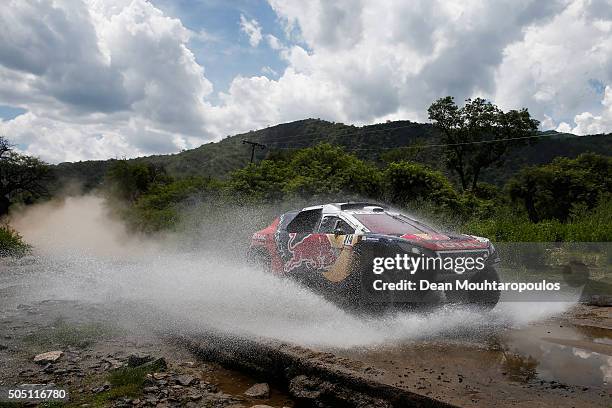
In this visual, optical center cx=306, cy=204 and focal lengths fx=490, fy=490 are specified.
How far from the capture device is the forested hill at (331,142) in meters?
87.7

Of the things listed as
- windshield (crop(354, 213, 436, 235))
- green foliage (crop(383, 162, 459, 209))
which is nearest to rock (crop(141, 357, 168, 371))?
windshield (crop(354, 213, 436, 235))

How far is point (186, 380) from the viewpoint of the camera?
5.36 meters

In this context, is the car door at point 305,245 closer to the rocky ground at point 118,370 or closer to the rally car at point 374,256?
the rally car at point 374,256

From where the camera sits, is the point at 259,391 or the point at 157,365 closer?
the point at 259,391

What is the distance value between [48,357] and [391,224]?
196 inches

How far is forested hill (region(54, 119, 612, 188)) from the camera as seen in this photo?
87.7 meters

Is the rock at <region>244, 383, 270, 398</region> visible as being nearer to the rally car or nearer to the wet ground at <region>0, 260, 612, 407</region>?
the wet ground at <region>0, 260, 612, 407</region>

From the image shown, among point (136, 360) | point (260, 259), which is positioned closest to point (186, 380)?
point (136, 360)

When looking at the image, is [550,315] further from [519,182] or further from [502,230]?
[519,182]

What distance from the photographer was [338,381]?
4887mm

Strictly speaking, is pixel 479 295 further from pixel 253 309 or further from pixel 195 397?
pixel 195 397

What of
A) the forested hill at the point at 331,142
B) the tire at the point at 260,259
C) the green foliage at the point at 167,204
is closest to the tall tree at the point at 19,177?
the green foliage at the point at 167,204

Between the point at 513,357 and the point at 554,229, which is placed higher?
the point at 554,229

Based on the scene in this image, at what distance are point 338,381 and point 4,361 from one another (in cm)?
410
